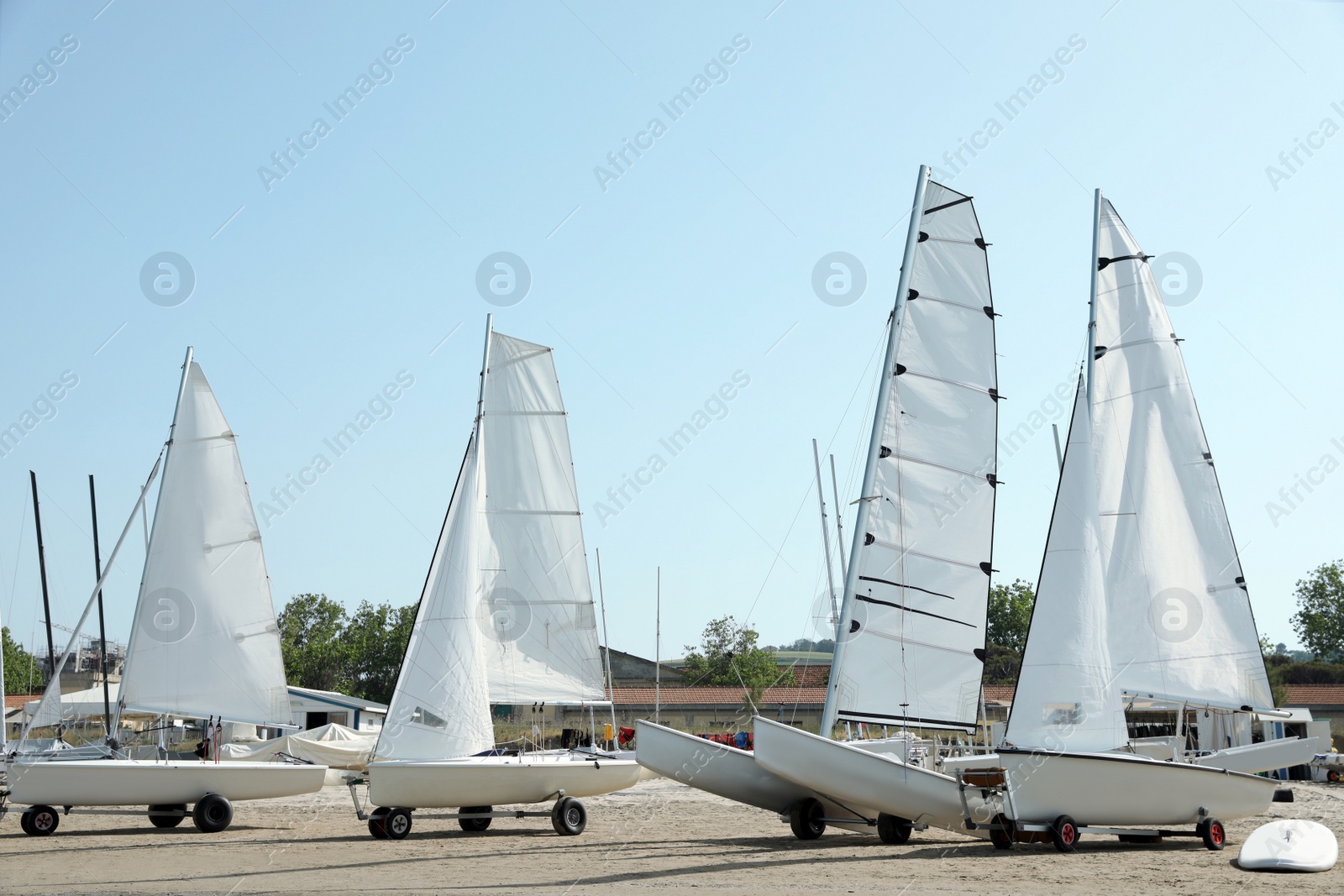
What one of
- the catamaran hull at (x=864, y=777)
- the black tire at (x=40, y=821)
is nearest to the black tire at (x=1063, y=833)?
the catamaran hull at (x=864, y=777)

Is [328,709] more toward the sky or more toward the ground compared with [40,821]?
more toward the sky

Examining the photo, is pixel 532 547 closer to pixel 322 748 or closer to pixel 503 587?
pixel 503 587

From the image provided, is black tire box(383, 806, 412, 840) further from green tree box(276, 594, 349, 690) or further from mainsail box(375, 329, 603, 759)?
green tree box(276, 594, 349, 690)

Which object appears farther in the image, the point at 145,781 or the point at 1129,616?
the point at 145,781

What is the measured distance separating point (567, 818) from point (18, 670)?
244 feet

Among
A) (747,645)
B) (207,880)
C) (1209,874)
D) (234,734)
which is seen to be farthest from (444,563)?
(747,645)

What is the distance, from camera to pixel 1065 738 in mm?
15766

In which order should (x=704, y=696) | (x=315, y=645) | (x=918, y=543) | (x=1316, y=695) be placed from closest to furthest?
(x=918, y=543)
(x=1316, y=695)
(x=704, y=696)
(x=315, y=645)

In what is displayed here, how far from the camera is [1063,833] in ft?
51.1

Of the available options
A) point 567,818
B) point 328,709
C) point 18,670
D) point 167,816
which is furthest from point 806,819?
point 18,670

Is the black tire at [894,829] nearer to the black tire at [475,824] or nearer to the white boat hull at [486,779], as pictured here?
the white boat hull at [486,779]

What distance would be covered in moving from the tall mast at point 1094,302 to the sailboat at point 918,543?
1.59 meters

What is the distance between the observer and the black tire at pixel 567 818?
767 inches

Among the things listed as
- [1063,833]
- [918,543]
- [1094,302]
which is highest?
[1094,302]
